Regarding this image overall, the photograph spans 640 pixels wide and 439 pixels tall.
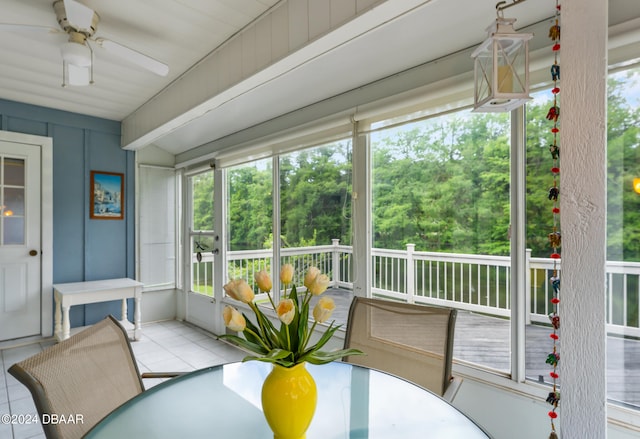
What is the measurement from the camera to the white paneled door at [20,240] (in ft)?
11.4

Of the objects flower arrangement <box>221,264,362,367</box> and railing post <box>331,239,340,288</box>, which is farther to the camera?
railing post <box>331,239,340,288</box>

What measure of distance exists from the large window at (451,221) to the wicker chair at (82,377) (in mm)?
Result: 1644

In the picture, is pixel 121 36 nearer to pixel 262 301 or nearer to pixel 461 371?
pixel 262 301

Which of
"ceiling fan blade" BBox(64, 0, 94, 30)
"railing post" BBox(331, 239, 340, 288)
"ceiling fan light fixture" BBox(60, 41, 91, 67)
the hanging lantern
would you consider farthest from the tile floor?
the hanging lantern

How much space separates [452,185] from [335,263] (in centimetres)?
115

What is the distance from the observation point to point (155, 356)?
10.8 feet

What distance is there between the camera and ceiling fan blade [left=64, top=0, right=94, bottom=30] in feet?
5.28

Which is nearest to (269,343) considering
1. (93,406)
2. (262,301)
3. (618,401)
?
(93,406)

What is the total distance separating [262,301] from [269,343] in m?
2.74

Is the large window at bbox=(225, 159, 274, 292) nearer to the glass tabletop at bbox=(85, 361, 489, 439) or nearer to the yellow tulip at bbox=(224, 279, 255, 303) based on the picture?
the glass tabletop at bbox=(85, 361, 489, 439)

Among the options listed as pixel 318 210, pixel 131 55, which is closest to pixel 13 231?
pixel 131 55

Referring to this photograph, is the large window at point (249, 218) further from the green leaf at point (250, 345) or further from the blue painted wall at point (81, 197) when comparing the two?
the green leaf at point (250, 345)

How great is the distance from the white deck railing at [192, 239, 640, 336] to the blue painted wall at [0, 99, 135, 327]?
8.54ft

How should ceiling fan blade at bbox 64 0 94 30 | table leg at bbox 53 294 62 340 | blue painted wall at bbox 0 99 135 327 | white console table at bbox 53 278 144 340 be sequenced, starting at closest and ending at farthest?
1. ceiling fan blade at bbox 64 0 94 30
2. white console table at bbox 53 278 144 340
3. table leg at bbox 53 294 62 340
4. blue painted wall at bbox 0 99 135 327
